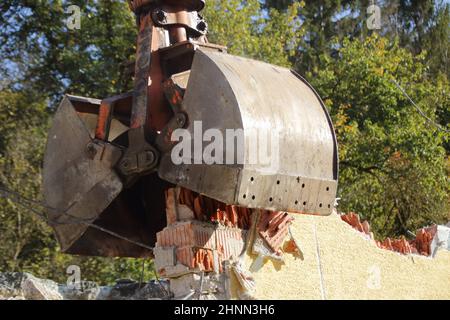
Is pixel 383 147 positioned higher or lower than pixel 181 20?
higher

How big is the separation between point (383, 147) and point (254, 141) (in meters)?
10.3

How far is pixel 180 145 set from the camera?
6.29 meters

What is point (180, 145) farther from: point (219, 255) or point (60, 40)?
point (60, 40)

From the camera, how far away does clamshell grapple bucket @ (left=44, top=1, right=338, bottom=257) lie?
596cm

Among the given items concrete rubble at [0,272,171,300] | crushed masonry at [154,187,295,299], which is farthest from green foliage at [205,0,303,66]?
crushed masonry at [154,187,295,299]

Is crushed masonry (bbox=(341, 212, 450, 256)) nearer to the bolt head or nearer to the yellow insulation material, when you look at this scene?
the yellow insulation material

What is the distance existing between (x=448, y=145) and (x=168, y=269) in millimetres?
13386

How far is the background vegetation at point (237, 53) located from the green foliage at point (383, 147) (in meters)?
0.02

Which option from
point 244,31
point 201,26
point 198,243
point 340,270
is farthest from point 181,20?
point 244,31

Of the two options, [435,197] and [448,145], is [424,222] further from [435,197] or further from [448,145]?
[448,145]

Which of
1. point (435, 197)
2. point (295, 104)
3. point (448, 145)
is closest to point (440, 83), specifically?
point (448, 145)

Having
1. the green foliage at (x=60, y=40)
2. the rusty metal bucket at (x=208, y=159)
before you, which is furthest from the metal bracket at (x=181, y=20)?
the green foliage at (x=60, y=40)

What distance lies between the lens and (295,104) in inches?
251

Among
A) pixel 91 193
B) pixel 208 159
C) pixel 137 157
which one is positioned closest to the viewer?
pixel 208 159
